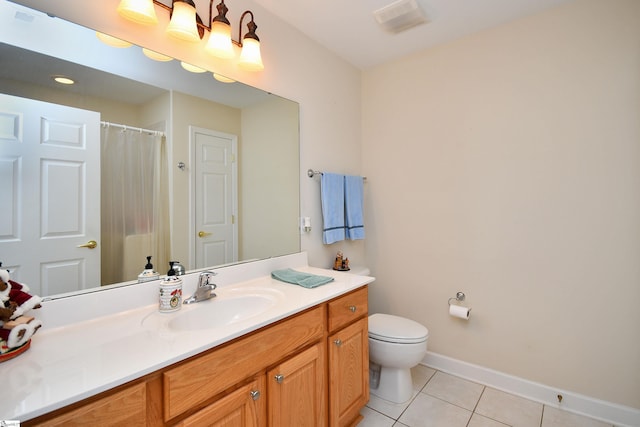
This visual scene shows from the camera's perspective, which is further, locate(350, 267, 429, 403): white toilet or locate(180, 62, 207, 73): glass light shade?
locate(350, 267, 429, 403): white toilet

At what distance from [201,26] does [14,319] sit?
1356 millimetres

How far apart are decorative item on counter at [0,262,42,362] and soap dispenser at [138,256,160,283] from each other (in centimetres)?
34

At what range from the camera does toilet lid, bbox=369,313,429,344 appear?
1.76 metres

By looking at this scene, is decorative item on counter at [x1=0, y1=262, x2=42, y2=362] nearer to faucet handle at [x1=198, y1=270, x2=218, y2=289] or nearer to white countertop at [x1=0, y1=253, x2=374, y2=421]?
white countertop at [x1=0, y1=253, x2=374, y2=421]

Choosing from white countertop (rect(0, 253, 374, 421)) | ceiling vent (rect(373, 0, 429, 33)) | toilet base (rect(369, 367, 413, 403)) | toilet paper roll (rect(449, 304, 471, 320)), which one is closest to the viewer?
white countertop (rect(0, 253, 374, 421))

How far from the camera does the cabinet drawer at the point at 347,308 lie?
139 cm

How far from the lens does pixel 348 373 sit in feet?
4.90

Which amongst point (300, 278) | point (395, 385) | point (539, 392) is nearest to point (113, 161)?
point (300, 278)

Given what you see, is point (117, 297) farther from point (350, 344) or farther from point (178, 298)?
point (350, 344)

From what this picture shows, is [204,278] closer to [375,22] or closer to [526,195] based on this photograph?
[375,22]

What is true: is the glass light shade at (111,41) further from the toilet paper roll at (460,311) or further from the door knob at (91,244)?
the toilet paper roll at (460,311)

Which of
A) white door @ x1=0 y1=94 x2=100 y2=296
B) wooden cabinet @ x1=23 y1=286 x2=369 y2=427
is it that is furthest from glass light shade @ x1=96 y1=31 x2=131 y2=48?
wooden cabinet @ x1=23 y1=286 x2=369 y2=427

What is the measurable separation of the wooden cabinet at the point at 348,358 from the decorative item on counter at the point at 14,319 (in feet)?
3.40

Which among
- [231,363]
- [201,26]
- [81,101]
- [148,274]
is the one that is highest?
[201,26]
